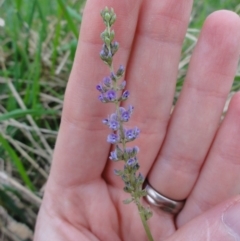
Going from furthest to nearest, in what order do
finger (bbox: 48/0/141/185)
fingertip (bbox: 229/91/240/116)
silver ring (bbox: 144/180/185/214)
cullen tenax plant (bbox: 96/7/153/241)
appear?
silver ring (bbox: 144/180/185/214) → fingertip (bbox: 229/91/240/116) → finger (bbox: 48/0/141/185) → cullen tenax plant (bbox: 96/7/153/241)

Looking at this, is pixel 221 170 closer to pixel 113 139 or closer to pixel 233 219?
pixel 233 219

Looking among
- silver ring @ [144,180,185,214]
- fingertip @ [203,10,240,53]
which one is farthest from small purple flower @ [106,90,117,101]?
silver ring @ [144,180,185,214]

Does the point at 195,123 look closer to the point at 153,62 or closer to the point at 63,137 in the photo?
the point at 153,62

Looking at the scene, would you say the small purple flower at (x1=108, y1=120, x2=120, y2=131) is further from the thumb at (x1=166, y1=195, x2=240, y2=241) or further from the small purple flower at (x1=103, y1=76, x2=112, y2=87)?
the thumb at (x1=166, y1=195, x2=240, y2=241)

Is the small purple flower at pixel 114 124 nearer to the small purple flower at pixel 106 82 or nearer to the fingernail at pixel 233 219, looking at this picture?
the small purple flower at pixel 106 82

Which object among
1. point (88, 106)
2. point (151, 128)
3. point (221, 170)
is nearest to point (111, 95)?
point (88, 106)

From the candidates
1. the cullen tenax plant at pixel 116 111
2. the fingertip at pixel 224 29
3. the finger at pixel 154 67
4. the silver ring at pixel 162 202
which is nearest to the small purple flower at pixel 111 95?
the cullen tenax plant at pixel 116 111
